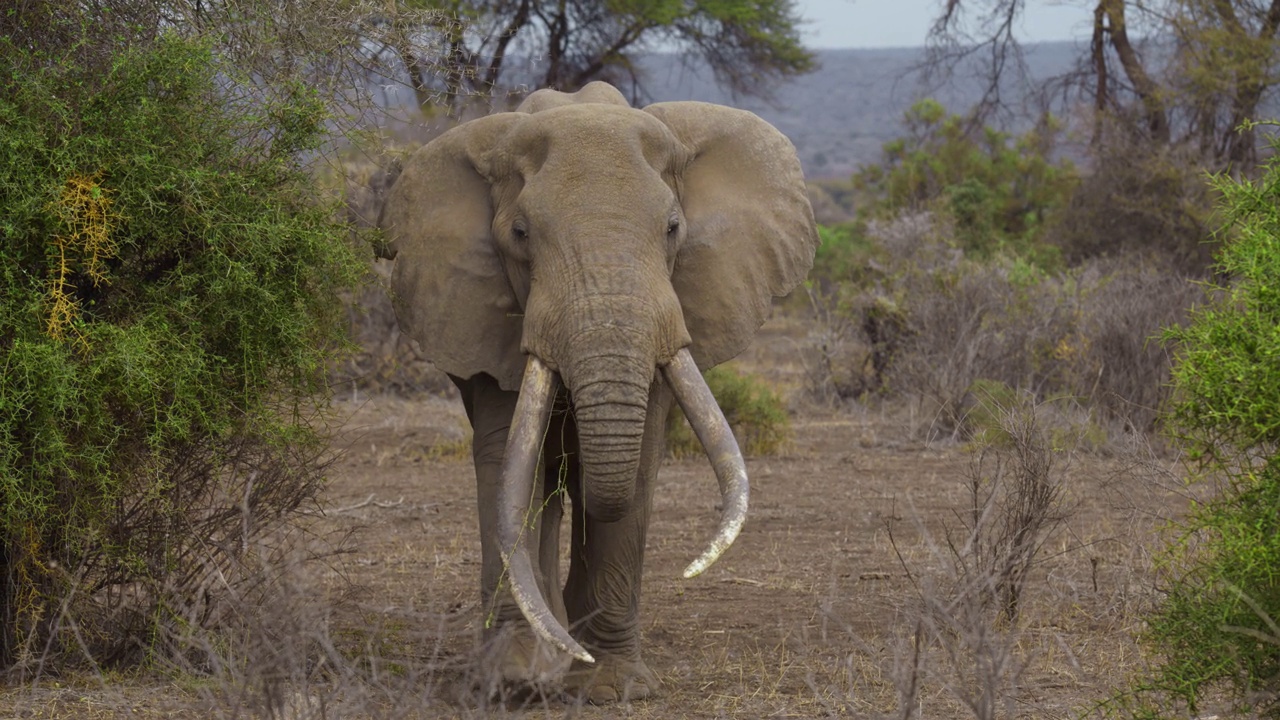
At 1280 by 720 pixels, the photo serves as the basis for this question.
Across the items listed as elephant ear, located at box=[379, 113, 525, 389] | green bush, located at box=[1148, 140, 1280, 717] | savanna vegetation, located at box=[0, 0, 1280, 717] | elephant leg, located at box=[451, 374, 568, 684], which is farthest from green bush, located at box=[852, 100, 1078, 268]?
green bush, located at box=[1148, 140, 1280, 717]

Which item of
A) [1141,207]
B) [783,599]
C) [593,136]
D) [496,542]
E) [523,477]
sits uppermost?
[593,136]

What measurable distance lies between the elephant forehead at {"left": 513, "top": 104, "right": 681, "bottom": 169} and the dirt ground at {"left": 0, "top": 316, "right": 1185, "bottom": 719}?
1459mm

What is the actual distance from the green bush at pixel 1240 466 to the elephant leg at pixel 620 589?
1.82 m

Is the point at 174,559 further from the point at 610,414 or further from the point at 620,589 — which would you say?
the point at 610,414

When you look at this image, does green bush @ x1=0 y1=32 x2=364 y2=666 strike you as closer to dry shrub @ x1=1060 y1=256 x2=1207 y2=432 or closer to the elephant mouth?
the elephant mouth

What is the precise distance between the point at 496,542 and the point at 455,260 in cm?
100

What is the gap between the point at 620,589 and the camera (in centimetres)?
553

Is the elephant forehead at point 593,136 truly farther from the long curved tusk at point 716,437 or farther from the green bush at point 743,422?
the green bush at point 743,422

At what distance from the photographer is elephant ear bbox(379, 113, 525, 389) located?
5.47 metres

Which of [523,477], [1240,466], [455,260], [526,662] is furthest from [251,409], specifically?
[1240,466]

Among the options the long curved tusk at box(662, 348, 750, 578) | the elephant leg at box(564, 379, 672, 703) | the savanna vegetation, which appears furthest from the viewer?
the elephant leg at box(564, 379, 672, 703)

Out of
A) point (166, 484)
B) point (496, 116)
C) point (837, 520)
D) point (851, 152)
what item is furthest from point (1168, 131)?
point (851, 152)

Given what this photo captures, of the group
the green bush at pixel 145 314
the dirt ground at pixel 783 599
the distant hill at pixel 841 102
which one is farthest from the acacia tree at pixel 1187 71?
the distant hill at pixel 841 102

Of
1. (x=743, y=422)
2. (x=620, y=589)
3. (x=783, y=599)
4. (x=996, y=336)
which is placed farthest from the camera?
(x=996, y=336)
